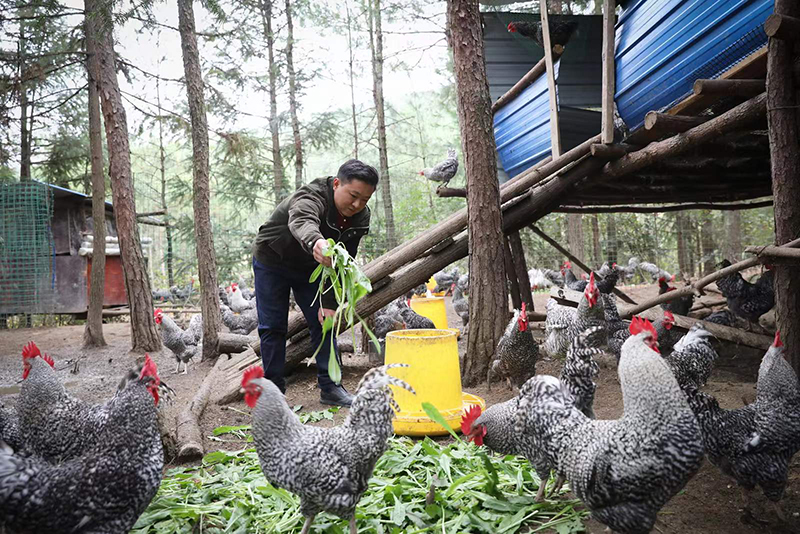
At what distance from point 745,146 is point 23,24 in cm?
1301

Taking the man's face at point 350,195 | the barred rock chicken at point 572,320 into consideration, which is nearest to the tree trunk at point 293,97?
the barred rock chicken at point 572,320

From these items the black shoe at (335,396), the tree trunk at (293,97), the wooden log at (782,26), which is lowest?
the black shoe at (335,396)

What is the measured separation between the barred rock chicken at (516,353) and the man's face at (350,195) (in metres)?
2.06

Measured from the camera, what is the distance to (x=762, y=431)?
2709 millimetres

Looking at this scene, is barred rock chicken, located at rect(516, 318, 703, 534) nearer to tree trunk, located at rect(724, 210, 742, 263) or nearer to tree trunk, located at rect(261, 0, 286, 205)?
tree trunk, located at rect(261, 0, 286, 205)

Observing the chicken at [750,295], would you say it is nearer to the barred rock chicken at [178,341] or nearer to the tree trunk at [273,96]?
the barred rock chicken at [178,341]

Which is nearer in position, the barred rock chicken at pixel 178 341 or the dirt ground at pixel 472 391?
the dirt ground at pixel 472 391

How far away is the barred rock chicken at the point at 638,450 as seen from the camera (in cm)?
214

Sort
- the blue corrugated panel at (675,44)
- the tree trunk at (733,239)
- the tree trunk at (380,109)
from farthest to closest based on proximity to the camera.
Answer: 1. the tree trunk at (733,239)
2. the tree trunk at (380,109)
3. the blue corrugated panel at (675,44)

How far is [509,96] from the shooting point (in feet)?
24.1

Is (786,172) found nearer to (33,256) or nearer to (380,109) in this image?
(380,109)

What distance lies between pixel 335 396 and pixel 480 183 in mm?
2597

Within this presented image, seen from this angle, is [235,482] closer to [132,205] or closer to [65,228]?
[132,205]

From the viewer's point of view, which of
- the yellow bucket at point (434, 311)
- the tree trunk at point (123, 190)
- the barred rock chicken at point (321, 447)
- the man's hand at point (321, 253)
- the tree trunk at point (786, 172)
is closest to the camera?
the barred rock chicken at point (321, 447)
